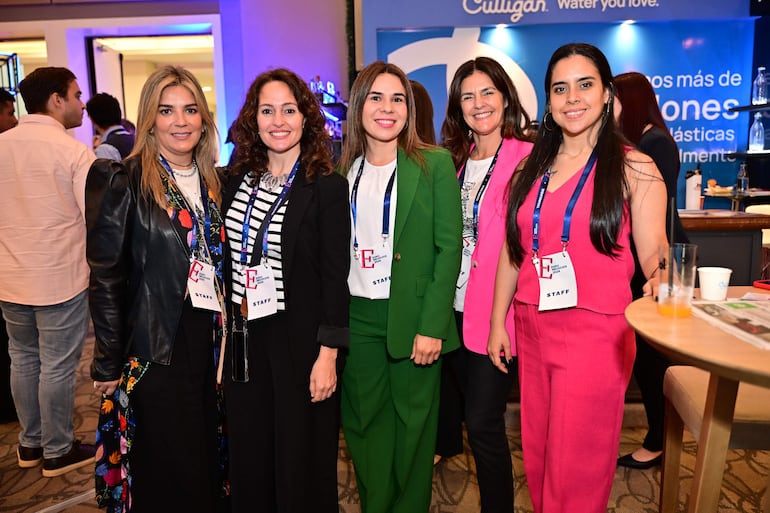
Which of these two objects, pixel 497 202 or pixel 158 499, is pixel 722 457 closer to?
pixel 497 202

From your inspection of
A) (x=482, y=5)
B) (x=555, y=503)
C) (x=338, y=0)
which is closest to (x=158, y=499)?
(x=555, y=503)

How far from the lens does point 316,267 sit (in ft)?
5.95

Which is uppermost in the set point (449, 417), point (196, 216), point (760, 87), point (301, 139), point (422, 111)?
point (760, 87)

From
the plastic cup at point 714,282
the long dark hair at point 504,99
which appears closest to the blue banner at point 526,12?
the long dark hair at point 504,99

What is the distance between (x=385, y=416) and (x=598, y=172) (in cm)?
109

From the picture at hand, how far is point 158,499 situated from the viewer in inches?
73.7

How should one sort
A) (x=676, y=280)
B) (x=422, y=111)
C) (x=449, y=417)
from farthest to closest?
(x=449, y=417), (x=422, y=111), (x=676, y=280)

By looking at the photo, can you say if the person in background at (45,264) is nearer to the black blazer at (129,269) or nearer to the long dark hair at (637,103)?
the black blazer at (129,269)

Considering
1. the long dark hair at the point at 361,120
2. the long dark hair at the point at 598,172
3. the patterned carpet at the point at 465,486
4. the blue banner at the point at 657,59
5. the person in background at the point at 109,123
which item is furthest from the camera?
the blue banner at the point at 657,59

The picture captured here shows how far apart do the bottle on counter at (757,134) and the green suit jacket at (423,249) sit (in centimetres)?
524

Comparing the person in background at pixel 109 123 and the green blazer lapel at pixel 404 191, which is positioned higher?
the person in background at pixel 109 123

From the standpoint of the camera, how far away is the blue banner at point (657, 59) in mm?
5629

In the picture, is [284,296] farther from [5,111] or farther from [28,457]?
[5,111]

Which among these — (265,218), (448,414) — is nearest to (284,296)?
(265,218)
